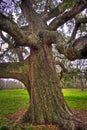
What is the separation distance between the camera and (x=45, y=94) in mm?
13297

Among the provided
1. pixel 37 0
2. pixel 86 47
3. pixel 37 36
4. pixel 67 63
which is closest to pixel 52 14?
pixel 37 0

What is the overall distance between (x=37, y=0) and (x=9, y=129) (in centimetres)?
888

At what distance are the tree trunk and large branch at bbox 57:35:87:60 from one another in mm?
3699

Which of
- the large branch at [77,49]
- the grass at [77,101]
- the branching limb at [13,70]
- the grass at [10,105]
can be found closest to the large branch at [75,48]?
the large branch at [77,49]

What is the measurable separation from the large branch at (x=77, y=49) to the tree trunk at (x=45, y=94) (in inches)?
146

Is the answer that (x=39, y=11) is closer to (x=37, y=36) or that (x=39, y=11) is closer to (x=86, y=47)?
(x=37, y=36)

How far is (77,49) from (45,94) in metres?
5.06

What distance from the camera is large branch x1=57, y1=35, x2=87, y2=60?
832cm

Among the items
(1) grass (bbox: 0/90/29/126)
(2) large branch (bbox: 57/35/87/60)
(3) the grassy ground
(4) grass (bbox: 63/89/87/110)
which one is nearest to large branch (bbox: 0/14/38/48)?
(2) large branch (bbox: 57/35/87/60)

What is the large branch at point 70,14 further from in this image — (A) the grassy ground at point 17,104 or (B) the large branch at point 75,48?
(A) the grassy ground at point 17,104

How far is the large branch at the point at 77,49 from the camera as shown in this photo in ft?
27.3

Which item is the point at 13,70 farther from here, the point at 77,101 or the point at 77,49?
the point at 77,101

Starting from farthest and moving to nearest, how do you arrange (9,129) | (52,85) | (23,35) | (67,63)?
1. (67,63)
2. (52,85)
3. (23,35)
4. (9,129)

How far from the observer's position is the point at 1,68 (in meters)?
13.8
